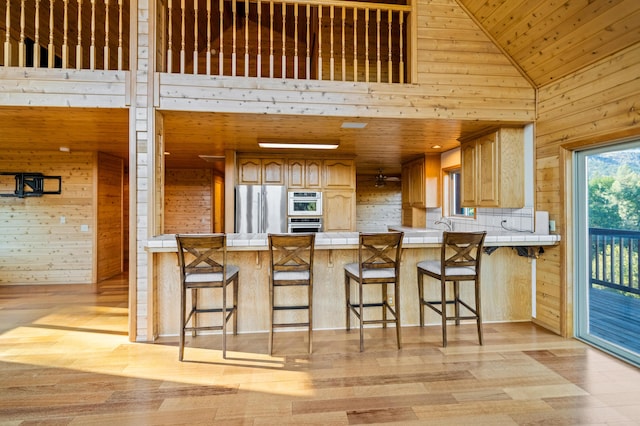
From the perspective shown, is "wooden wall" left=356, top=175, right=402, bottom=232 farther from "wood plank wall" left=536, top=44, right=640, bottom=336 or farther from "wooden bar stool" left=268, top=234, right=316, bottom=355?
"wooden bar stool" left=268, top=234, right=316, bottom=355

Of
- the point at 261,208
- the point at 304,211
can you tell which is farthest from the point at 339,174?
the point at 261,208

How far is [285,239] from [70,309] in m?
3.26

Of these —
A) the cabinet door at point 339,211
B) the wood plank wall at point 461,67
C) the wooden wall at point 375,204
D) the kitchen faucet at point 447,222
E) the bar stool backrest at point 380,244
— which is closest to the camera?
the bar stool backrest at point 380,244

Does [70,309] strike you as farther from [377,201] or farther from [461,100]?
[377,201]

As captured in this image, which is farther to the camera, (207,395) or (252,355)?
(252,355)

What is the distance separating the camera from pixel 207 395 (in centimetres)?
223

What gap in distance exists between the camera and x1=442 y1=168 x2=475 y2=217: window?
17.5 ft

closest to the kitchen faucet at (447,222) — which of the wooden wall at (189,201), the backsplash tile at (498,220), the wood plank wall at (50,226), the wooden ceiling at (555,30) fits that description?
the backsplash tile at (498,220)

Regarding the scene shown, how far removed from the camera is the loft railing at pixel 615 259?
107 inches

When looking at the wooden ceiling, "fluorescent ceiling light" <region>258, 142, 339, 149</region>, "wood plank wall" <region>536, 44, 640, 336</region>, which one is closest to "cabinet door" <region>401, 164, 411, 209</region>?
"fluorescent ceiling light" <region>258, 142, 339, 149</region>

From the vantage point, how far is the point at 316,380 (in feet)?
7.92

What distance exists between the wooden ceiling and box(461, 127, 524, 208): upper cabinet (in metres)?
0.63

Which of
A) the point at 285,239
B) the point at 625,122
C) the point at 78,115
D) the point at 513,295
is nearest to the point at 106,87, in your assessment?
the point at 78,115

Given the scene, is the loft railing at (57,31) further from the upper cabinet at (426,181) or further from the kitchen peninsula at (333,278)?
the upper cabinet at (426,181)
